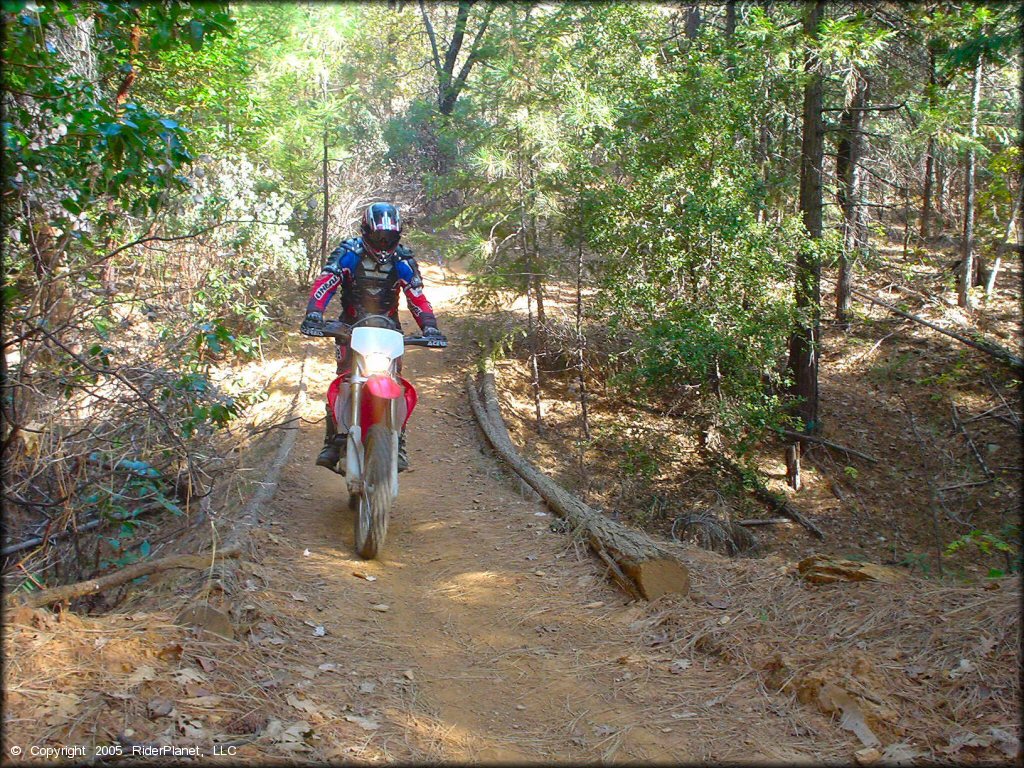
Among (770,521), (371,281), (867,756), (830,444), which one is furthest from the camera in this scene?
(830,444)

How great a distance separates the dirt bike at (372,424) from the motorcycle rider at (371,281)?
0.51 meters

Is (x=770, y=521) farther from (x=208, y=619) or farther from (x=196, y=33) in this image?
(x=196, y=33)

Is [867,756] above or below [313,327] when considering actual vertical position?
below

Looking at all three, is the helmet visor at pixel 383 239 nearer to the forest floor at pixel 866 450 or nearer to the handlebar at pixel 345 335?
the handlebar at pixel 345 335

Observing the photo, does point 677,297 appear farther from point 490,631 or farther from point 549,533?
point 490,631

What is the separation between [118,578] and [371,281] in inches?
127

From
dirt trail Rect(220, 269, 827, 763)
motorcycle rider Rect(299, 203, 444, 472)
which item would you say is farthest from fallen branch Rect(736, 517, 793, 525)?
motorcycle rider Rect(299, 203, 444, 472)

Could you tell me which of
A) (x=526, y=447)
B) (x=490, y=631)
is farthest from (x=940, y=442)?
(x=490, y=631)

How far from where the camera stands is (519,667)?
4176 mm

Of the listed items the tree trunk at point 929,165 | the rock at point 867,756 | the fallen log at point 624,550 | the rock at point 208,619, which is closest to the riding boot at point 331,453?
the fallen log at point 624,550

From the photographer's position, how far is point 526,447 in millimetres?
11562

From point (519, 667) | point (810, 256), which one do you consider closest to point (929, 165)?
point (810, 256)

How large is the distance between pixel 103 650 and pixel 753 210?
9.68 metres

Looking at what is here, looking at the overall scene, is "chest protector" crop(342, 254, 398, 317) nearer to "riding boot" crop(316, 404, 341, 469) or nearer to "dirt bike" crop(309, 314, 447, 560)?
"dirt bike" crop(309, 314, 447, 560)
